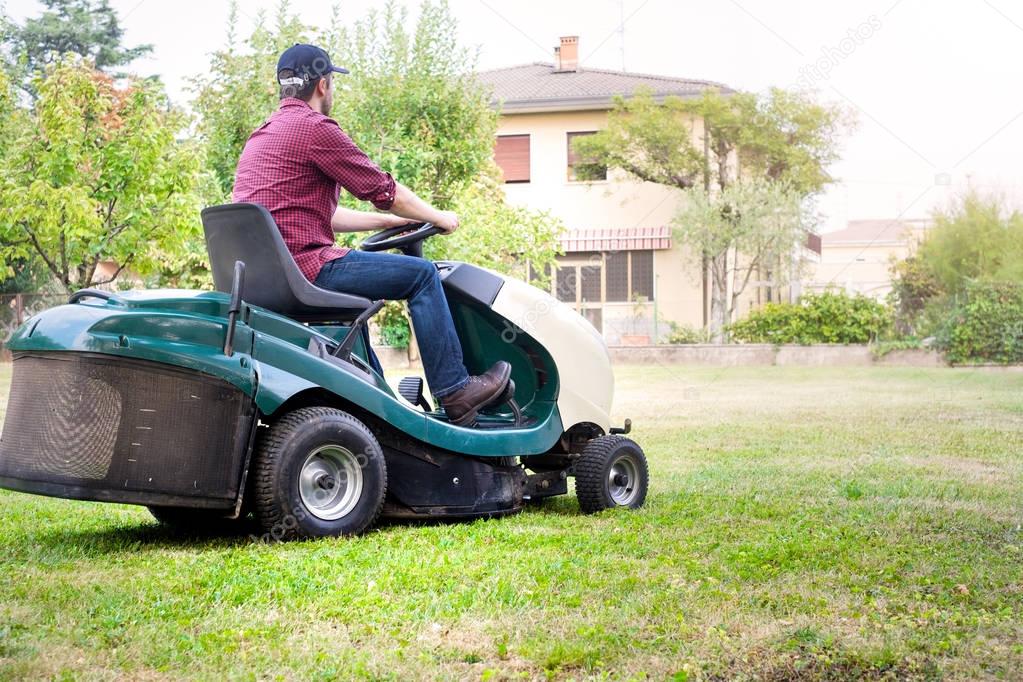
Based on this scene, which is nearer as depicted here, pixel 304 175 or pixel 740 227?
pixel 304 175

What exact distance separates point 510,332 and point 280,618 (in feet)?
7.49

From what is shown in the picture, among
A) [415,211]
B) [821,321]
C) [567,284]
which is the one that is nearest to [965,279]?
[821,321]

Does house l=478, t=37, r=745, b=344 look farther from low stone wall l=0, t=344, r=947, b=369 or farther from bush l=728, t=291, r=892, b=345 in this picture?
low stone wall l=0, t=344, r=947, b=369

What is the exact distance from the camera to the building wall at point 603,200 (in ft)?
95.2

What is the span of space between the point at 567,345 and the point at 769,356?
19.0 meters

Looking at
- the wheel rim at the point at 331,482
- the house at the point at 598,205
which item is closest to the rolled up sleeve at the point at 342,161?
the wheel rim at the point at 331,482

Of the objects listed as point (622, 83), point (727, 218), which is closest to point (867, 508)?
point (727, 218)

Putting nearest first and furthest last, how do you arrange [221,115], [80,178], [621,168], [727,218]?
[80,178]
[221,115]
[727,218]
[621,168]

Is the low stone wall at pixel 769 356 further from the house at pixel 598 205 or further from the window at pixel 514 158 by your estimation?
the window at pixel 514 158

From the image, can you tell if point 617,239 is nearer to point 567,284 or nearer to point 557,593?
point 567,284

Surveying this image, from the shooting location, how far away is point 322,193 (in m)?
4.70

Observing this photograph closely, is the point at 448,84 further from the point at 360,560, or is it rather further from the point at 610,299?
the point at 360,560

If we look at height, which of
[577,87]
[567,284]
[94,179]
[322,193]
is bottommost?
[322,193]

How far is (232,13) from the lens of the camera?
17.2 metres
